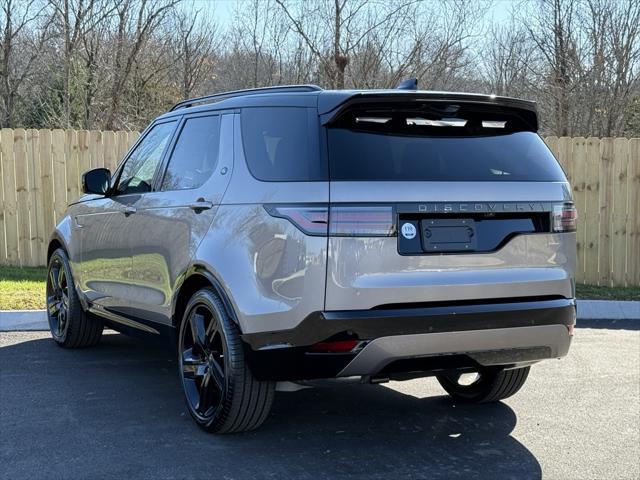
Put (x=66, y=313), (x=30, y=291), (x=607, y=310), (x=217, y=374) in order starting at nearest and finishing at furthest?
(x=217, y=374), (x=66, y=313), (x=30, y=291), (x=607, y=310)

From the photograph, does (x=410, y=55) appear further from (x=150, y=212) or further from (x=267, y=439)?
(x=267, y=439)

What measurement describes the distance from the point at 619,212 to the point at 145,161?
24.7ft

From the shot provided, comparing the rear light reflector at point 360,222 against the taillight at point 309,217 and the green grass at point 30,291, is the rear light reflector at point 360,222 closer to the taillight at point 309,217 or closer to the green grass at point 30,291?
the taillight at point 309,217

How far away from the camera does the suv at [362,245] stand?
146 inches

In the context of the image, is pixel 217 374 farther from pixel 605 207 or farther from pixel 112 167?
pixel 605 207

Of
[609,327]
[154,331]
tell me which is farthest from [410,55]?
[154,331]

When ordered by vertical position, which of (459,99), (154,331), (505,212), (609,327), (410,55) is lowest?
(609,327)

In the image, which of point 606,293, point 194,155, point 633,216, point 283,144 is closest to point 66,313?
point 194,155

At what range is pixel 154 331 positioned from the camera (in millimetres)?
5137

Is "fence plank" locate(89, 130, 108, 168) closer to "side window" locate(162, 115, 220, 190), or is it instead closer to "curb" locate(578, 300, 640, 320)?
"side window" locate(162, 115, 220, 190)

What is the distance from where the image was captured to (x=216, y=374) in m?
4.36

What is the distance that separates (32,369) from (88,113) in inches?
487

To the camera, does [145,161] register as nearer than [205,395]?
No

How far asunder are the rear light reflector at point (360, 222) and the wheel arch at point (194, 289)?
774 millimetres
